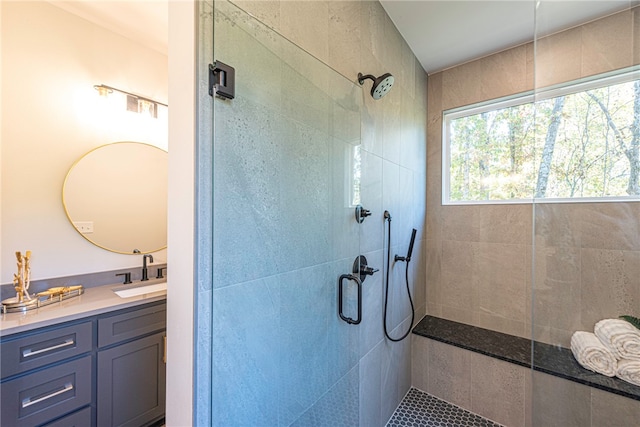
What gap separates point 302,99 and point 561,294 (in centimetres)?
215

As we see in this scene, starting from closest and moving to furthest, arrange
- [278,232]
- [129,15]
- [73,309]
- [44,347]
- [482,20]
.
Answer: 1. [278,232]
2. [44,347]
3. [73,309]
4. [129,15]
5. [482,20]

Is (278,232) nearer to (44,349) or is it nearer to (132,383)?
(44,349)

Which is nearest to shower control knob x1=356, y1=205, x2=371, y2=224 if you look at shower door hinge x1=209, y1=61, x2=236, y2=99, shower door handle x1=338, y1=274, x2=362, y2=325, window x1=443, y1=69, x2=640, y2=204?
shower door handle x1=338, y1=274, x2=362, y2=325

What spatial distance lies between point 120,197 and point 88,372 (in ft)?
3.94

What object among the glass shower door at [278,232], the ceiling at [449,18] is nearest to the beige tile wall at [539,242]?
the ceiling at [449,18]

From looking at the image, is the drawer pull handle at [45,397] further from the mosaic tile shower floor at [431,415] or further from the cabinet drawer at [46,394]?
the mosaic tile shower floor at [431,415]

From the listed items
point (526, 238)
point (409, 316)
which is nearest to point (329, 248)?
point (409, 316)

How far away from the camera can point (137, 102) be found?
82.7 inches

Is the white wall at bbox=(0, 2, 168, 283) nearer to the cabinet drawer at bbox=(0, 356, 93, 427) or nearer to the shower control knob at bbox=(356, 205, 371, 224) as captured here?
the cabinet drawer at bbox=(0, 356, 93, 427)

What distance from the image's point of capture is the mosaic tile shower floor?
1.90 metres

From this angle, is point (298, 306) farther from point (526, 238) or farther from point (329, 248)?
point (526, 238)

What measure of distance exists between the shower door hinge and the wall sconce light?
1.75m

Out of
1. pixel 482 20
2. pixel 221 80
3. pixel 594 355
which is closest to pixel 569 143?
pixel 482 20

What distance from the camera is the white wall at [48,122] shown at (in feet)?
5.05
